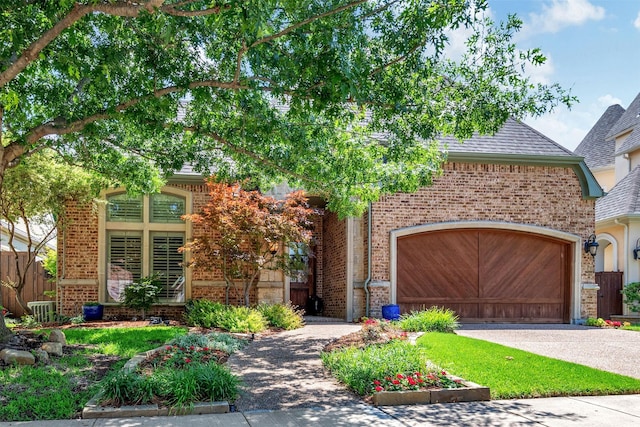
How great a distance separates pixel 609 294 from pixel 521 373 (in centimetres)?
1303

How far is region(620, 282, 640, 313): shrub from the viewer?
Answer: 1764cm

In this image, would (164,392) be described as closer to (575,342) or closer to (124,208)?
(575,342)

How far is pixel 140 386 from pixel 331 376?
2.70 m

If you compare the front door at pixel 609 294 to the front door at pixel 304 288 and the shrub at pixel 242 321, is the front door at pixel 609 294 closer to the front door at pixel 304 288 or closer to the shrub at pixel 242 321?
the front door at pixel 304 288

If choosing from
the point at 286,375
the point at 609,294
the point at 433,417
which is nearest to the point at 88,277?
the point at 286,375

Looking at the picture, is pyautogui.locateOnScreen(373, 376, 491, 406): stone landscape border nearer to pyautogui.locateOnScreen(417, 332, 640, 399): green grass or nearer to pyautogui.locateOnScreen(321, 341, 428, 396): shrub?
pyautogui.locateOnScreen(417, 332, 640, 399): green grass

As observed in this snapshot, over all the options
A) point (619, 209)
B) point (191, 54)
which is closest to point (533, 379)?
point (191, 54)

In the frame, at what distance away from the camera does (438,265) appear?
50.1 ft

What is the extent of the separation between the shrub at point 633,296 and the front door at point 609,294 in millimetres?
535

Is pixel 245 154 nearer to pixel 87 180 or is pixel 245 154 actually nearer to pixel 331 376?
pixel 331 376

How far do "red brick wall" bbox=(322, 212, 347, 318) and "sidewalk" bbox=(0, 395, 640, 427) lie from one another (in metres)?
8.93

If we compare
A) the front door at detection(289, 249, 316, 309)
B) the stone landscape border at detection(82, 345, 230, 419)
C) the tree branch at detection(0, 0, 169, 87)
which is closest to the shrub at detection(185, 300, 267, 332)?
the front door at detection(289, 249, 316, 309)

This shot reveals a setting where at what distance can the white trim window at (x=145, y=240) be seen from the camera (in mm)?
14695

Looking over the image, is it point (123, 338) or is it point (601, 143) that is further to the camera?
point (601, 143)
